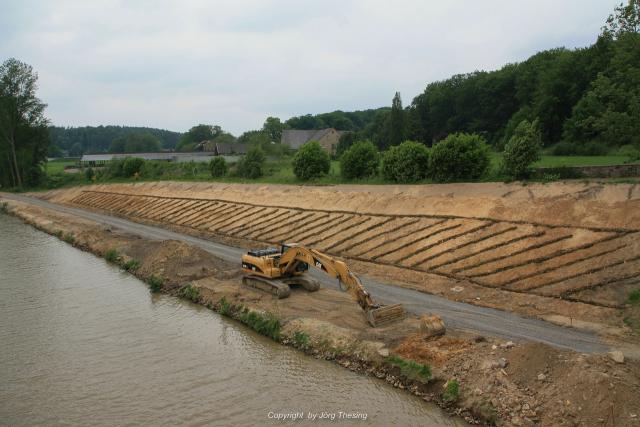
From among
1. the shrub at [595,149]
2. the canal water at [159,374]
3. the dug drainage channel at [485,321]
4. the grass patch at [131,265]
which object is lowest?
the canal water at [159,374]

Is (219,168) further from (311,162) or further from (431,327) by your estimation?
(431,327)

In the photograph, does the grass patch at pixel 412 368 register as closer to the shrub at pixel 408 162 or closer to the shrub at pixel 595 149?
the shrub at pixel 408 162

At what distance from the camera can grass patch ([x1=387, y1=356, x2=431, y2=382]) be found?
1242cm

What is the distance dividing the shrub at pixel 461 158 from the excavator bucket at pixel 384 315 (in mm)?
16610

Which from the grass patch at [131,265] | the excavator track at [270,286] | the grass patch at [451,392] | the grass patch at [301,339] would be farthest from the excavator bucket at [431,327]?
the grass patch at [131,265]

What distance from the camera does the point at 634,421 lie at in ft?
32.0

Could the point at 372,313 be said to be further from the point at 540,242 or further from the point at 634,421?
the point at 540,242

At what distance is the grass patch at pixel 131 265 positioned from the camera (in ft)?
84.6

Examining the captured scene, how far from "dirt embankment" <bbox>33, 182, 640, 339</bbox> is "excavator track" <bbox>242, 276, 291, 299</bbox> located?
5330 mm

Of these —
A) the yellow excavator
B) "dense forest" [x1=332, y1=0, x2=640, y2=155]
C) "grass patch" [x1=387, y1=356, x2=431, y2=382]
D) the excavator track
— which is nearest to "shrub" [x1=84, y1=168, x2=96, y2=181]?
"dense forest" [x1=332, y1=0, x2=640, y2=155]

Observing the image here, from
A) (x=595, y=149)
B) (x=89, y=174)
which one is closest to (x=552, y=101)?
(x=595, y=149)

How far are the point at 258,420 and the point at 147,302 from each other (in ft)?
35.9

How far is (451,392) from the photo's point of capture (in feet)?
38.4

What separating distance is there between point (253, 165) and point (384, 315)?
34.6 metres
